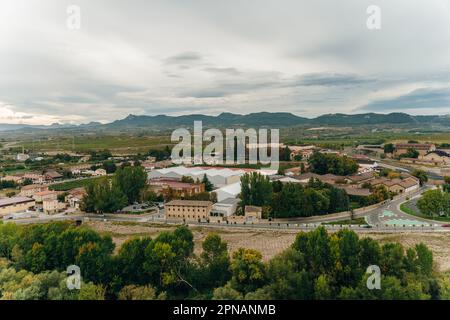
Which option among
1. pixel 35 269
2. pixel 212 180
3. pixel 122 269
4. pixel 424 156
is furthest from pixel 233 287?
pixel 424 156

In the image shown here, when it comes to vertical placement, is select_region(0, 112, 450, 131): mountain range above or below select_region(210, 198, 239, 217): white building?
above

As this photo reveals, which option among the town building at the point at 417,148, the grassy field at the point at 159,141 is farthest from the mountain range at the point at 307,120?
the town building at the point at 417,148

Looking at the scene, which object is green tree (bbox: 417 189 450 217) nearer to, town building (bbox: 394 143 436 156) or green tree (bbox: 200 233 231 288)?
green tree (bbox: 200 233 231 288)

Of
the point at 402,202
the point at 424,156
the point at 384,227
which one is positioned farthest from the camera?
the point at 424,156

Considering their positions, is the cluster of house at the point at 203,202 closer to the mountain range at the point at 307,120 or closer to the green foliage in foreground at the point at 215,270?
the green foliage in foreground at the point at 215,270

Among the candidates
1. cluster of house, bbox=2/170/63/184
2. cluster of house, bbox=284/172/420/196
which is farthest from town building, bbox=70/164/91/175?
cluster of house, bbox=284/172/420/196

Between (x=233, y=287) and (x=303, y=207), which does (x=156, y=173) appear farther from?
(x=233, y=287)
